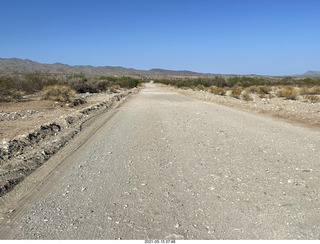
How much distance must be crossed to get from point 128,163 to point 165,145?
75.2 inches

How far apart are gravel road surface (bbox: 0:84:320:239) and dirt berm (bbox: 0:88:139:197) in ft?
1.65

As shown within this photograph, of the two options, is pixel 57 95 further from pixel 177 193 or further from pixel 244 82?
pixel 244 82

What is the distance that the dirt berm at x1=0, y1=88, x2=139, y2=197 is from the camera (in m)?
6.22

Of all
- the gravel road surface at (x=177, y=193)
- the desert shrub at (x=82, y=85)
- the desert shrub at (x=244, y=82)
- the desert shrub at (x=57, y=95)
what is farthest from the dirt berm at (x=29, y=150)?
the desert shrub at (x=244, y=82)

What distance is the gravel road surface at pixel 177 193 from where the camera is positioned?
12.8 ft

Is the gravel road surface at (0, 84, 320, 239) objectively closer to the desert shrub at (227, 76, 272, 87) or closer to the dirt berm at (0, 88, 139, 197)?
the dirt berm at (0, 88, 139, 197)

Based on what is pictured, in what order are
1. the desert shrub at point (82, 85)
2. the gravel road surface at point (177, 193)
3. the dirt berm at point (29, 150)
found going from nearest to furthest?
Answer: 1. the gravel road surface at point (177, 193)
2. the dirt berm at point (29, 150)
3. the desert shrub at point (82, 85)

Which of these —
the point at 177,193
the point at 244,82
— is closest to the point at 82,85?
the point at 244,82

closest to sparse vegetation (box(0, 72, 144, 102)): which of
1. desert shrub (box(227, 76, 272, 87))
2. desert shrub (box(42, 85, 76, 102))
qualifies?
desert shrub (box(42, 85, 76, 102))

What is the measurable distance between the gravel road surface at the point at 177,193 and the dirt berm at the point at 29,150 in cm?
50

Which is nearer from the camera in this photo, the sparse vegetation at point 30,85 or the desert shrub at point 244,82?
the sparse vegetation at point 30,85

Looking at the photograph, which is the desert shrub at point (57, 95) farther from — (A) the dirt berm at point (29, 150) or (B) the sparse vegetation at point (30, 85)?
(A) the dirt berm at point (29, 150)

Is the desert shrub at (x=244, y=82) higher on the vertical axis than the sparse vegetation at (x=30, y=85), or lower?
lower

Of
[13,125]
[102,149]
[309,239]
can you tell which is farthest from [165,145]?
[13,125]
